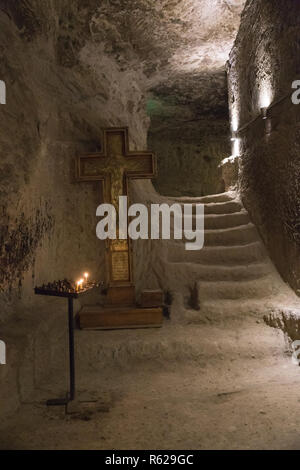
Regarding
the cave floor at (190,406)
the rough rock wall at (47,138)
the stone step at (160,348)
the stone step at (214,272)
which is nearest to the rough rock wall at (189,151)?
the rough rock wall at (47,138)

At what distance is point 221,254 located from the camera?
522 cm

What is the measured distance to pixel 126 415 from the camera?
2.68m

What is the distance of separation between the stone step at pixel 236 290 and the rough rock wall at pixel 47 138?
131 centimetres

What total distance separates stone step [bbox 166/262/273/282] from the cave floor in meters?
0.96

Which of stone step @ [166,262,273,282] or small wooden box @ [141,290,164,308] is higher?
stone step @ [166,262,273,282]

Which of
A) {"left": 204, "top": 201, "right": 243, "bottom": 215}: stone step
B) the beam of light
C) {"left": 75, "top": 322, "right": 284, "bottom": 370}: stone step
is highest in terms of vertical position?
the beam of light

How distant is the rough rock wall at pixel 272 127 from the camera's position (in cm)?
423

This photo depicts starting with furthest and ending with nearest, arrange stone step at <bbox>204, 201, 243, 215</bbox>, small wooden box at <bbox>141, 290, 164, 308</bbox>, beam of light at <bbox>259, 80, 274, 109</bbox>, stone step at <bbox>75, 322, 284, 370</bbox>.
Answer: stone step at <bbox>204, 201, 243, 215</bbox> → beam of light at <bbox>259, 80, 274, 109</bbox> → small wooden box at <bbox>141, 290, 164, 308</bbox> → stone step at <bbox>75, 322, 284, 370</bbox>

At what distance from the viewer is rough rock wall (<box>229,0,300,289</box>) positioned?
4230 millimetres

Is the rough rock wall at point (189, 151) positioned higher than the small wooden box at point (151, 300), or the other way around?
the rough rock wall at point (189, 151)

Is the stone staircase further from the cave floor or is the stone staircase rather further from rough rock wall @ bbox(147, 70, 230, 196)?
rough rock wall @ bbox(147, 70, 230, 196)

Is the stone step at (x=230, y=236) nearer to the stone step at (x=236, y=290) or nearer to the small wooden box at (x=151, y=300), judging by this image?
the stone step at (x=236, y=290)

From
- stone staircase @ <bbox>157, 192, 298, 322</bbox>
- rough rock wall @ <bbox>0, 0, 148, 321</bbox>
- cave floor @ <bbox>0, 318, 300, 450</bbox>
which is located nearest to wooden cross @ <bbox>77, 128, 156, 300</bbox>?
rough rock wall @ <bbox>0, 0, 148, 321</bbox>
